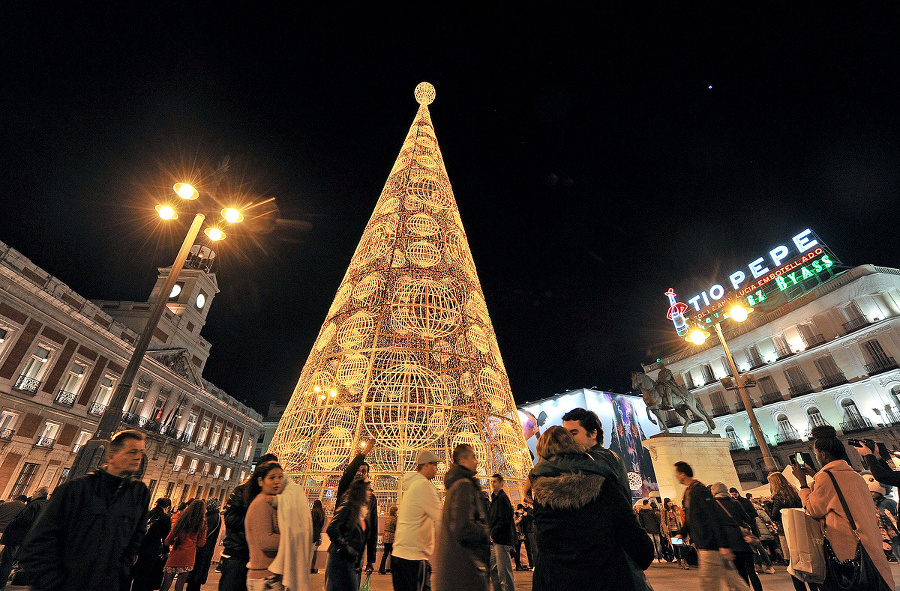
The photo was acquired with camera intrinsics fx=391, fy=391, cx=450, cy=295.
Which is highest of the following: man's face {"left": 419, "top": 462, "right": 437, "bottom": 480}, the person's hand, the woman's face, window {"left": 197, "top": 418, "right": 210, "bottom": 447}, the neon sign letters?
the neon sign letters

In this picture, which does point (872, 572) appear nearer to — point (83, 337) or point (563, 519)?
point (563, 519)

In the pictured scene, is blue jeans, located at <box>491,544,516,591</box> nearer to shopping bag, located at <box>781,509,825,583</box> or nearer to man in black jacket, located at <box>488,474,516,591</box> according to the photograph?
man in black jacket, located at <box>488,474,516,591</box>

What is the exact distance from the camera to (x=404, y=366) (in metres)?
8.28

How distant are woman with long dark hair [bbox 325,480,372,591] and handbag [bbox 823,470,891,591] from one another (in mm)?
3707

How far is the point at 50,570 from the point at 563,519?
2.58 meters

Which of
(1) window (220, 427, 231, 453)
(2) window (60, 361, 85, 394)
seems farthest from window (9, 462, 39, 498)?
(1) window (220, 427, 231, 453)

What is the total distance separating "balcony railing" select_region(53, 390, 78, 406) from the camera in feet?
68.9

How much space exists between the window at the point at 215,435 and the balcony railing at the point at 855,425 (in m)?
46.0

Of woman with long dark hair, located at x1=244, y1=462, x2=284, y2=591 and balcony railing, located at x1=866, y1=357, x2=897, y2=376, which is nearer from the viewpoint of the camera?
woman with long dark hair, located at x1=244, y1=462, x2=284, y2=591

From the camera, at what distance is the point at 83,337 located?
22406mm

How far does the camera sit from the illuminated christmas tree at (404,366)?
7871 mm

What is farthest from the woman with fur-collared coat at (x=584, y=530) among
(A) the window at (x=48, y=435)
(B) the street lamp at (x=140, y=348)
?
(A) the window at (x=48, y=435)

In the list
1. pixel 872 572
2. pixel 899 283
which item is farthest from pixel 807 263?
pixel 872 572

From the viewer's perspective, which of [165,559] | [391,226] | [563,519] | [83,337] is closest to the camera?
[563,519]
